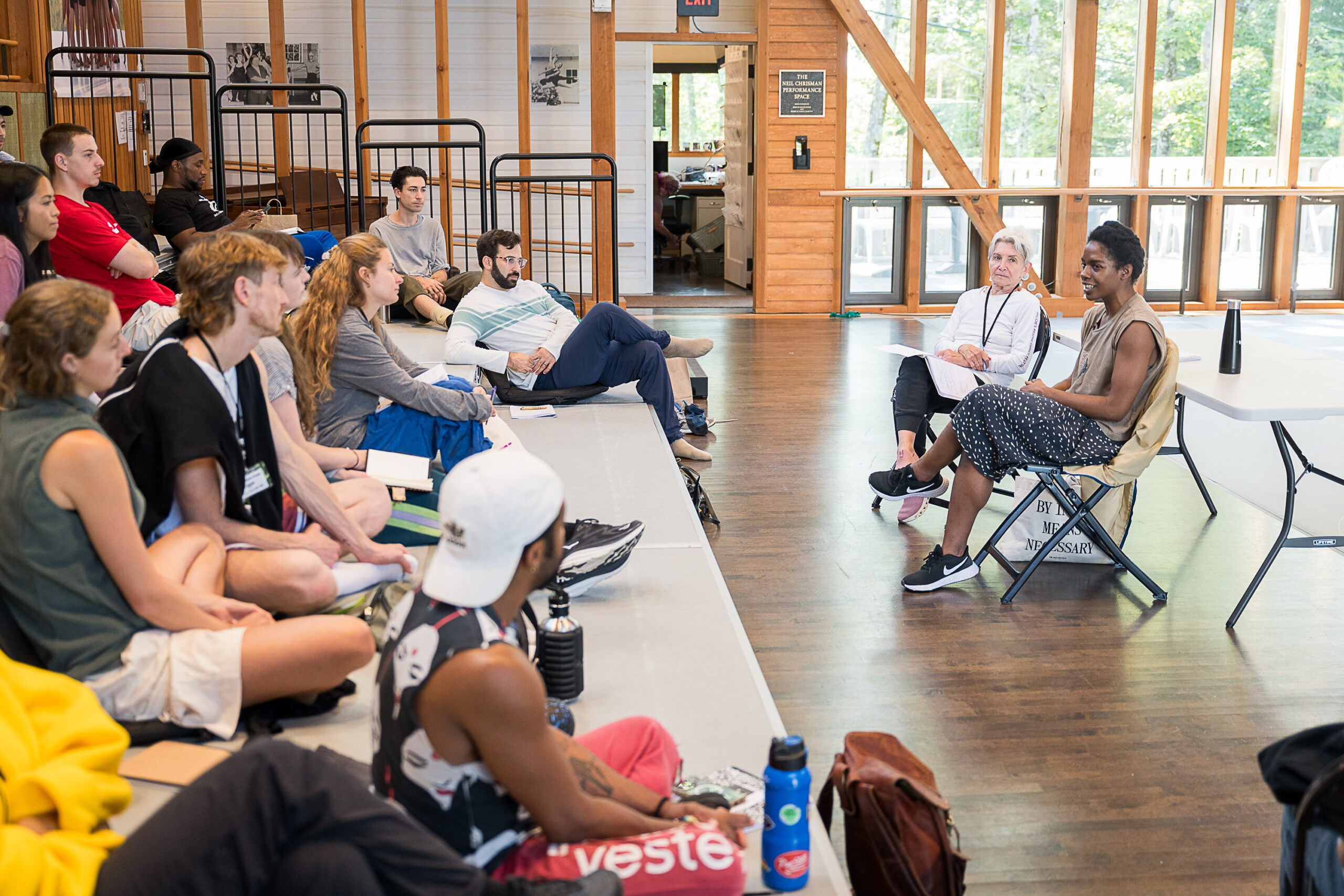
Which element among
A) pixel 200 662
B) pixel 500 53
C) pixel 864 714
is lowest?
pixel 864 714

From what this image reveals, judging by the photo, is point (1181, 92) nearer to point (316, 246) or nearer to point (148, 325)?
point (316, 246)

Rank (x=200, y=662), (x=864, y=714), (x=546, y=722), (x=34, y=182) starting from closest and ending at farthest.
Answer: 1. (x=546, y=722)
2. (x=200, y=662)
3. (x=864, y=714)
4. (x=34, y=182)

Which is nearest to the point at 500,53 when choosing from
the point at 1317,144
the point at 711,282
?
the point at 711,282

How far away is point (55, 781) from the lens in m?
1.77

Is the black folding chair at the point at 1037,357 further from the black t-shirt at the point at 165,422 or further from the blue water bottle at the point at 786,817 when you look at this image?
the black t-shirt at the point at 165,422

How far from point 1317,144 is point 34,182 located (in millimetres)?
11198

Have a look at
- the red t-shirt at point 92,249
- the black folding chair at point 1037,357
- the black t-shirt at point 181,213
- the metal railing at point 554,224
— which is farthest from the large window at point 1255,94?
the red t-shirt at point 92,249

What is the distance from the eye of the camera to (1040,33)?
10.7 m

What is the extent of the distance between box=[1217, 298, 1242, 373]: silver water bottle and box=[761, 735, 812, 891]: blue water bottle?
115 inches

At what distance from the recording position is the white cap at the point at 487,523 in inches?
62.5

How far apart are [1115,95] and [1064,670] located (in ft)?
29.2

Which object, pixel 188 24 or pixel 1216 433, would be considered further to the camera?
Result: pixel 188 24

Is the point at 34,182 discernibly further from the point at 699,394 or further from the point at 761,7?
the point at 761,7

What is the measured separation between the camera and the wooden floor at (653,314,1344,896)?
2.55 m
